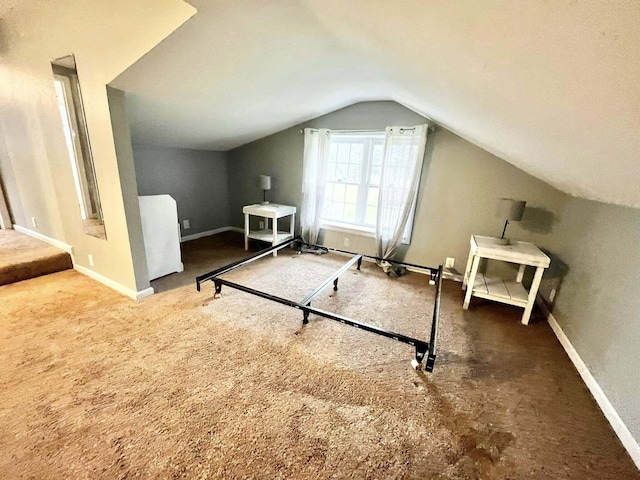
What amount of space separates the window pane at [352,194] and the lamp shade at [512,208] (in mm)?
1877

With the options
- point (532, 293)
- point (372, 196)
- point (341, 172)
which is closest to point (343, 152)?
point (341, 172)

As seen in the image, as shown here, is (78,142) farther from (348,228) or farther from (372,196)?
(372,196)

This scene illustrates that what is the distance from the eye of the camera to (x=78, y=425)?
1408mm

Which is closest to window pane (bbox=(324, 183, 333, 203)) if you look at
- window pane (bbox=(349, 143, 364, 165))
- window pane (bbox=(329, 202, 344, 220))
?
window pane (bbox=(329, 202, 344, 220))

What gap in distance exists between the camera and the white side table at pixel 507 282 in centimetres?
239

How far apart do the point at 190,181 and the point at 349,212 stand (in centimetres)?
272

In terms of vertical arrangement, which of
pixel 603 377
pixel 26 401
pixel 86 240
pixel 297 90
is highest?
pixel 297 90

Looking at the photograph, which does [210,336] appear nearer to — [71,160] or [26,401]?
[26,401]

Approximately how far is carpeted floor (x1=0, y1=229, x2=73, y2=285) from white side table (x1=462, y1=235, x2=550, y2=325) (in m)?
4.60

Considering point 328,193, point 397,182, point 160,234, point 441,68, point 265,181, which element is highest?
point 441,68

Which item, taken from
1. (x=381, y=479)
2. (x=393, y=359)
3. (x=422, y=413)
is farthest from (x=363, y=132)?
(x=381, y=479)

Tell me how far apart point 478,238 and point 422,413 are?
1.98 metres

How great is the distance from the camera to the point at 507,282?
2.85 m

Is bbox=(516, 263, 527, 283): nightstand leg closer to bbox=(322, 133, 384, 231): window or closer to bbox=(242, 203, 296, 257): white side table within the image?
bbox=(322, 133, 384, 231): window
